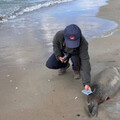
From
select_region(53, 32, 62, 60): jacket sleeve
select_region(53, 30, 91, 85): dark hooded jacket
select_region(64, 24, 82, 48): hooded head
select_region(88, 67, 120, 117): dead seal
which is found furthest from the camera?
select_region(53, 32, 62, 60): jacket sleeve

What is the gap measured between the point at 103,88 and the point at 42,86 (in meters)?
1.09

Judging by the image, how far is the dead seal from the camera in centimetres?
349

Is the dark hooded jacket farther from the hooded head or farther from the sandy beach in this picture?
the sandy beach

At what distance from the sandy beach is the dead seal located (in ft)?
0.30

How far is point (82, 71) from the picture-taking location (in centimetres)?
375

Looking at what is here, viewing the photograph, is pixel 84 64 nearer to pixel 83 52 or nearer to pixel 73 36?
pixel 83 52

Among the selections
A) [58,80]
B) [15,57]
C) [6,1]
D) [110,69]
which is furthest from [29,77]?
[6,1]

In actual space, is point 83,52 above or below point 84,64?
above

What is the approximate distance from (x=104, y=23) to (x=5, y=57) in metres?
4.66

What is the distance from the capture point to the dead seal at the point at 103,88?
3489 millimetres

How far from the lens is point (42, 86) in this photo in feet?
14.1

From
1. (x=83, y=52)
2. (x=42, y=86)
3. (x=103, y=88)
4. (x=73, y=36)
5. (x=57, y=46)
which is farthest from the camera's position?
(x=42, y=86)

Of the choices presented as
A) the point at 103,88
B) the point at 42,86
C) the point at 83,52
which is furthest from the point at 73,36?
the point at 42,86

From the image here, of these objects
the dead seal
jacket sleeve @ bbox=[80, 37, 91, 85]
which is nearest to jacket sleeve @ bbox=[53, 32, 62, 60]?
jacket sleeve @ bbox=[80, 37, 91, 85]
